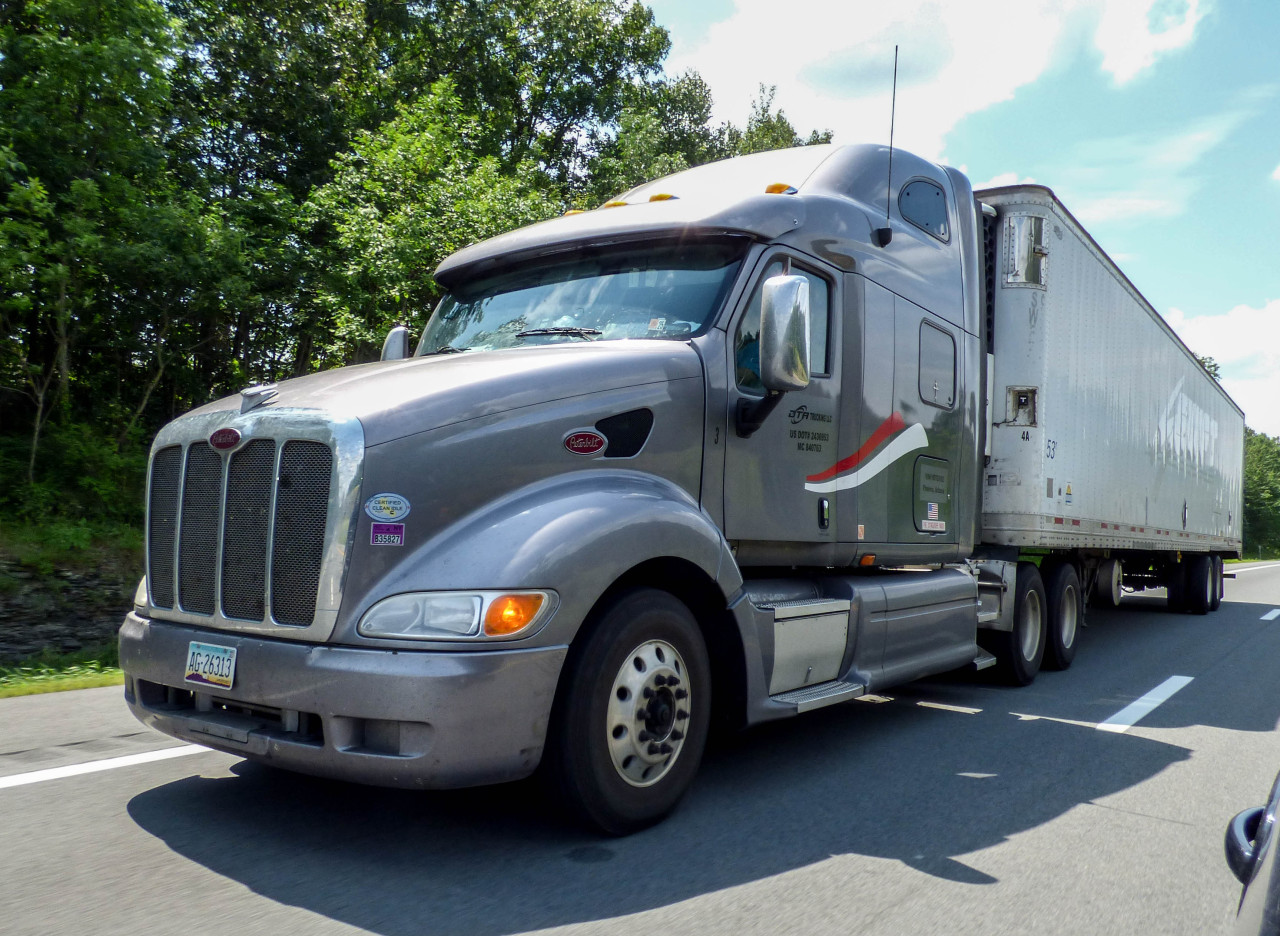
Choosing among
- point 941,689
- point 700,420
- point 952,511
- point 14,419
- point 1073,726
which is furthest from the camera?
point 14,419

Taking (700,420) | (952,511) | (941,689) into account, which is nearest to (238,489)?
(700,420)

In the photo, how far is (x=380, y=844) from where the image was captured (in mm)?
3912

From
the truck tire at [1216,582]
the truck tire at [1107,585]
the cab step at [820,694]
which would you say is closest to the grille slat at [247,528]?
the cab step at [820,694]

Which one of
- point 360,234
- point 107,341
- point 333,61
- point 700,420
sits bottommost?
point 700,420

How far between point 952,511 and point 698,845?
12.9 ft

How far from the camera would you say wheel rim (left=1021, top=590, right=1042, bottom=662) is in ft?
27.7

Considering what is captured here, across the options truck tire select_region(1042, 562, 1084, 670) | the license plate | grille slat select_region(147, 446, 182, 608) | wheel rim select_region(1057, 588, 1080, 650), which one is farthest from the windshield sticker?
wheel rim select_region(1057, 588, 1080, 650)

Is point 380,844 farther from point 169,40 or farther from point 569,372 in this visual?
point 169,40

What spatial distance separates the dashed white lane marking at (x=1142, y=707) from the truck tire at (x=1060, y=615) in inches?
33.2

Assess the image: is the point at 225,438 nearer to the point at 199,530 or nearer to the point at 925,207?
the point at 199,530

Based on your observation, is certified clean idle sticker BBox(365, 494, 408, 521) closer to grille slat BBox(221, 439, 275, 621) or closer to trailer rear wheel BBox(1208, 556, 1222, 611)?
grille slat BBox(221, 439, 275, 621)

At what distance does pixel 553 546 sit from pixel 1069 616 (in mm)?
7264

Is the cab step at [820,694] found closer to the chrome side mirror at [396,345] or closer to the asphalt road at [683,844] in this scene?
the asphalt road at [683,844]

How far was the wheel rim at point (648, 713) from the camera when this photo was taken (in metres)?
4.05
